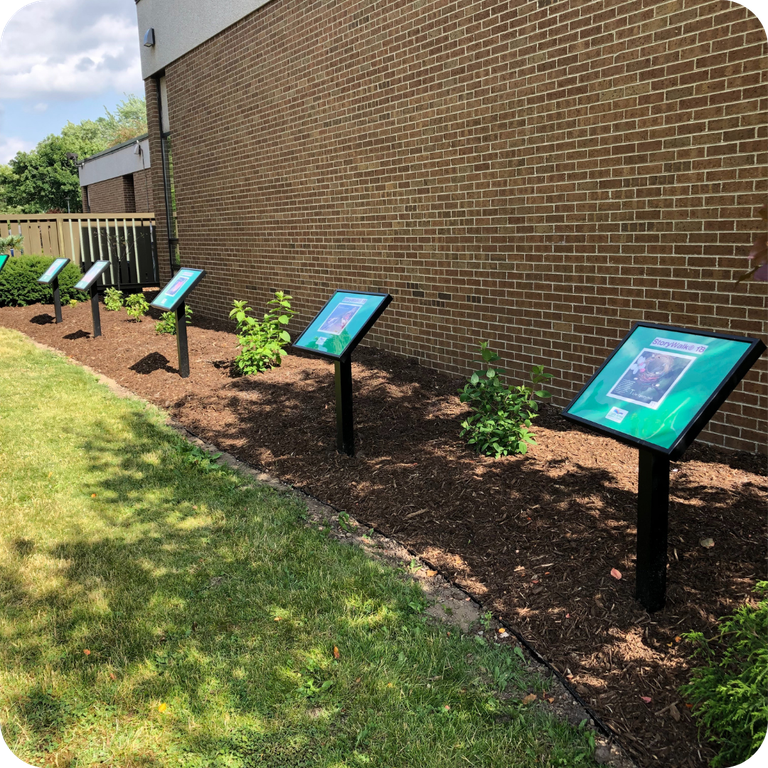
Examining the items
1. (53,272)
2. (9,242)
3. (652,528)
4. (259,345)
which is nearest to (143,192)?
(9,242)

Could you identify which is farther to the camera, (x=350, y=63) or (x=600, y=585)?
(x=350, y=63)

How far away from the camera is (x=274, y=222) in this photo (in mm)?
10641

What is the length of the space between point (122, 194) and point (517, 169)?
26958 mm

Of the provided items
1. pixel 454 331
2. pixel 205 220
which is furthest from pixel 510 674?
pixel 205 220

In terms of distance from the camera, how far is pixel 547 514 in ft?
13.5

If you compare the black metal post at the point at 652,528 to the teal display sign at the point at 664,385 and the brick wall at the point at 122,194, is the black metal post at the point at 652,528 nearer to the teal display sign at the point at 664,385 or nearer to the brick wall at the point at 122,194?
the teal display sign at the point at 664,385

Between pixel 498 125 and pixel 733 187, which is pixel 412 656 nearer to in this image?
pixel 733 187

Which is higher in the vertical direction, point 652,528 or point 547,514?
point 652,528

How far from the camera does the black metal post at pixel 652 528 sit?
2.93 metres

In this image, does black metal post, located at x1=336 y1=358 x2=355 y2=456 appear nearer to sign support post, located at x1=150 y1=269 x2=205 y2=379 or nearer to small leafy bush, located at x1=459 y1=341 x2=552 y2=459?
small leafy bush, located at x1=459 y1=341 x2=552 y2=459

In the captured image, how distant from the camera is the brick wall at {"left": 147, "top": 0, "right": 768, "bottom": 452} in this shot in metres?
4.82

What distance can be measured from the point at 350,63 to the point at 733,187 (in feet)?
17.5

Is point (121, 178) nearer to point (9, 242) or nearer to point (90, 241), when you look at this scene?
point (90, 241)

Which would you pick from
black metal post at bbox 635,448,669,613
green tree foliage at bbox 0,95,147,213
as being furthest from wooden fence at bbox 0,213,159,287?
green tree foliage at bbox 0,95,147,213
